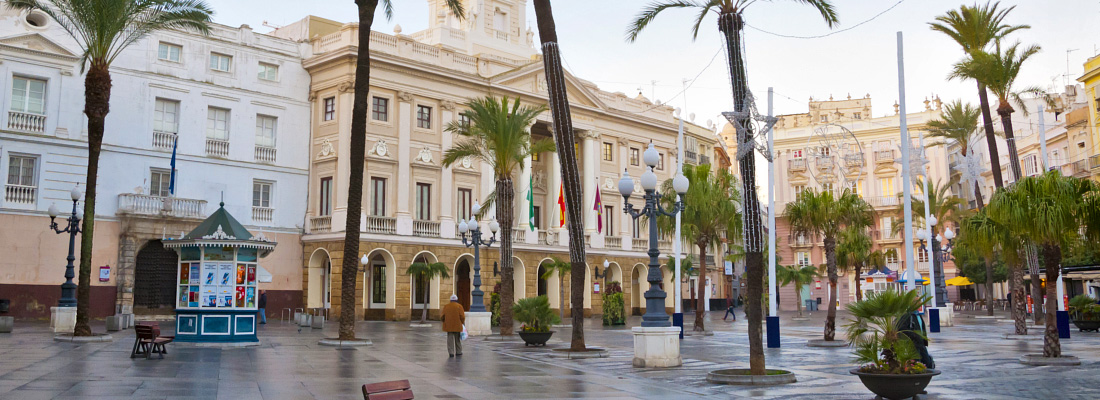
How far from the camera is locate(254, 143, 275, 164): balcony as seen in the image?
42.5 metres

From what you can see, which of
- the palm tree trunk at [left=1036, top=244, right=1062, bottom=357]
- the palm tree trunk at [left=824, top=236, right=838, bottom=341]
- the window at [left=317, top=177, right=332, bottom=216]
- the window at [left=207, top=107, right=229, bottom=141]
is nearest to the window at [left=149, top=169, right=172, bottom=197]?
the window at [left=207, top=107, right=229, bottom=141]

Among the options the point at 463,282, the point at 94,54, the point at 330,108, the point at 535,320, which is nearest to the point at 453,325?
the point at 535,320

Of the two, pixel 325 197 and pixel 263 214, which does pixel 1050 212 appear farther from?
pixel 263 214

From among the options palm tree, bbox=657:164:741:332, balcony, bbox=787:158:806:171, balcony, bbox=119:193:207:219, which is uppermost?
balcony, bbox=787:158:806:171

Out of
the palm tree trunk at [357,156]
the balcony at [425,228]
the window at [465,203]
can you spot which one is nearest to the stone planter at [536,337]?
the palm tree trunk at [357,156]

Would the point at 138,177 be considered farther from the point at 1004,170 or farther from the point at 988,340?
the point at 1004,170

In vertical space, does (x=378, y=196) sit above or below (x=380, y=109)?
below

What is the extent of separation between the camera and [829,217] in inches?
979

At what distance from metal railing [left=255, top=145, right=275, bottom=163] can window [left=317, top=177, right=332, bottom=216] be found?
8.47 ft

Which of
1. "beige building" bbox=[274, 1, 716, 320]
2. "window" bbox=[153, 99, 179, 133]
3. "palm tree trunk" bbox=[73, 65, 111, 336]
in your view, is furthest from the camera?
"beige building" bbox=[274, 1, 716, 320]

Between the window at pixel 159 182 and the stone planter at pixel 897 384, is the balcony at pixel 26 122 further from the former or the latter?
the stone planter at pixel 897 384

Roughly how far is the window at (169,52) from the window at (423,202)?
12598 millimetres

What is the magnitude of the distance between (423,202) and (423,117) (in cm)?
429

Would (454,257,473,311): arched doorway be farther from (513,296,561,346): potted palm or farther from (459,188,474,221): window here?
(513,296,561,346): potted palm
